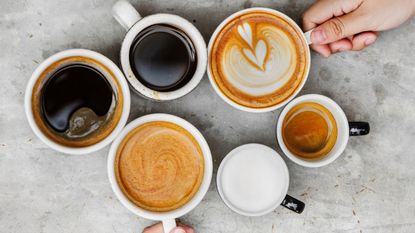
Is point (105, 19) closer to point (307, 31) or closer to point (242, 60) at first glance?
point (242, 60)

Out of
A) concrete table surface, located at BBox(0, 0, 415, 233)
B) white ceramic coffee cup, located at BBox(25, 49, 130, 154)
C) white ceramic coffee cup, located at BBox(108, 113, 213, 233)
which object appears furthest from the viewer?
concrete table surface, located at BBox(0, 0, 415, 233)

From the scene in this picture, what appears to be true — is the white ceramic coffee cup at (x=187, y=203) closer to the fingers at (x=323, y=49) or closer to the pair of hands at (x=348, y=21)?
the pair of hands at (x=348, y=21)

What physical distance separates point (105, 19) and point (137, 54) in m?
0.17

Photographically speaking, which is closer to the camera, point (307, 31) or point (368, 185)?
point (307, 31)

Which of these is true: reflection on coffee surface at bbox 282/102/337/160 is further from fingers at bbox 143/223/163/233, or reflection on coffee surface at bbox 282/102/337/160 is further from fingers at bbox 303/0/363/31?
fingers at bbox 143/223/163/233

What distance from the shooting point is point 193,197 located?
1.30 meters

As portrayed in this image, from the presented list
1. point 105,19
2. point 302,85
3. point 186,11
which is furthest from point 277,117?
point 105,19

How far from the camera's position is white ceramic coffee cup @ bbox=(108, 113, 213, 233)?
4.06 ft

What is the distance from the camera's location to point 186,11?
53.7 inches

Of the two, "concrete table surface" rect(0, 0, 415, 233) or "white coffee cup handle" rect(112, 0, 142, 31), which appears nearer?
"white coffee cup handle" rect(112, 0, 142, 31)

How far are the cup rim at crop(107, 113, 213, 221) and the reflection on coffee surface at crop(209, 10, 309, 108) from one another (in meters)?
0.16

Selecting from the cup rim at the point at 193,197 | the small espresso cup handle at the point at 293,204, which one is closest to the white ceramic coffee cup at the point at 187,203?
the cup rim at the point at 193,197

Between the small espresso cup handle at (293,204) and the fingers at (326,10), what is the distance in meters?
0.52

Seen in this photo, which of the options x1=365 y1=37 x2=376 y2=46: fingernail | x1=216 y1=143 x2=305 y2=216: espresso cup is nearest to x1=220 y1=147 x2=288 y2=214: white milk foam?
x1=216 y1=143 x2=305 y2=216: espresso cup
